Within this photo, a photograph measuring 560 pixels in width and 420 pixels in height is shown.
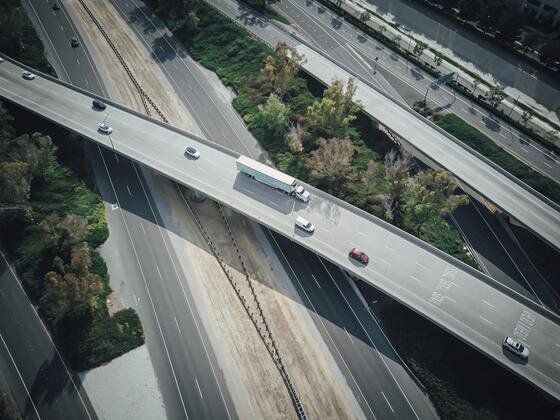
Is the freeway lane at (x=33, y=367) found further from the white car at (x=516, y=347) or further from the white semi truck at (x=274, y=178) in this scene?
the white car at (x=516, y=347)

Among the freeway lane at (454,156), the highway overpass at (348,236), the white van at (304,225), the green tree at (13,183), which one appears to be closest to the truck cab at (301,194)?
the highway overpass at (348,236)

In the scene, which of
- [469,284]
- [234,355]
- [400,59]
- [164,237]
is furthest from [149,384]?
[400,59]

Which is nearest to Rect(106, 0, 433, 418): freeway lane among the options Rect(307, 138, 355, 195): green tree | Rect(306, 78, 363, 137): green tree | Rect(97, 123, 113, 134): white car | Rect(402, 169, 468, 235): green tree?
Rect(307, 138, 355, 195): green tree

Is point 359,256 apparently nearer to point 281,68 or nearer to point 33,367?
point 281,68

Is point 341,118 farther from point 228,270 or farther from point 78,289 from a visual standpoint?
point 78,289

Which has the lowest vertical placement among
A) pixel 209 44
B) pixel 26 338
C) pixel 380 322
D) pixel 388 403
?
pixel 26 338

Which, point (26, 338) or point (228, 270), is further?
point (228, 270)
